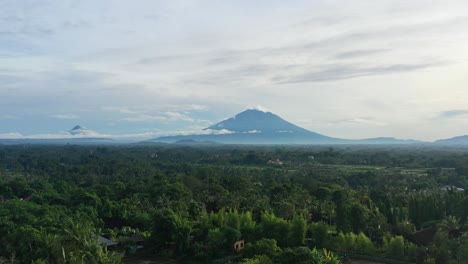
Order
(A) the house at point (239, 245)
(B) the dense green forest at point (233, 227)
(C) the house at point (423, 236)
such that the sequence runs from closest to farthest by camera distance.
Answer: (B) the dense green forest at point (233, 227) → (A) the house at point (239, 245) → (C) the house at point (423, 236)

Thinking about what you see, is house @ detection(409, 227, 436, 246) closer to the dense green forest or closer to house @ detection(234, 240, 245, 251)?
the dense green forest

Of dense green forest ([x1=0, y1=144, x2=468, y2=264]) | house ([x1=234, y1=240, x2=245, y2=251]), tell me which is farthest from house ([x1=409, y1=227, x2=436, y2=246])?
house ([x1=234, y1=240, x2=245, y2=251])

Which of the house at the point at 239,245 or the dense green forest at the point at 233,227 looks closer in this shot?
the dense green forest at the point at 233,227

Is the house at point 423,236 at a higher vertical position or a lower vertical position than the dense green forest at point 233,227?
lower

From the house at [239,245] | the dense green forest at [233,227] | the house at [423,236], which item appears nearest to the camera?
the dense green forest at [233,227]

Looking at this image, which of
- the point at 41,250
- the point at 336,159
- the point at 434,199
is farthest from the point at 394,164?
the point at 41,250

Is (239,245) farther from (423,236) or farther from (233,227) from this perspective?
(423,236)

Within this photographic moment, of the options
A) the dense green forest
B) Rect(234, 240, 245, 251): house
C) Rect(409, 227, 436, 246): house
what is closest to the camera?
the dense green forest

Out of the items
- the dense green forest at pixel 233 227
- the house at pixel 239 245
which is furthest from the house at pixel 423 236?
the house at pixel 239 245

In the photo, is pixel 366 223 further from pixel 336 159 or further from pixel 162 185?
pixel 336 159

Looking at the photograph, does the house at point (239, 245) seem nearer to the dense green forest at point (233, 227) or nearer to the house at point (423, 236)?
the dense green forest at point (233, 227)

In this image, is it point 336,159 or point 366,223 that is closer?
point 366,223
